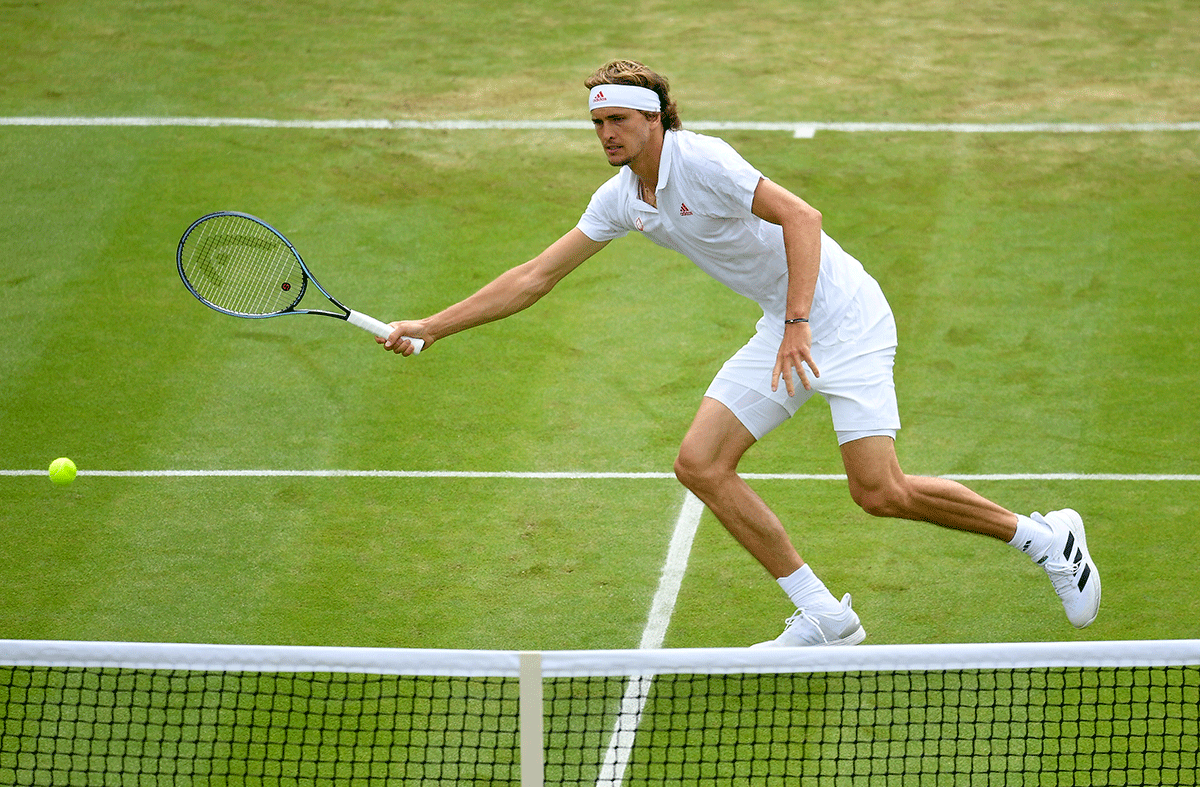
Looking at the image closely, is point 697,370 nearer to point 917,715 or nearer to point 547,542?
point 547,542

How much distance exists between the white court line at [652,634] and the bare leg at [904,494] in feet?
3.32

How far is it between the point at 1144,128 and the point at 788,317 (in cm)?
691

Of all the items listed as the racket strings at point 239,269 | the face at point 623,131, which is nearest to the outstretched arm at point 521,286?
the face at point 623,131

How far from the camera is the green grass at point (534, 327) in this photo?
6074 mm

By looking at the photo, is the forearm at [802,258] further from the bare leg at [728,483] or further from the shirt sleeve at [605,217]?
the shirt sleeve at [605,217]

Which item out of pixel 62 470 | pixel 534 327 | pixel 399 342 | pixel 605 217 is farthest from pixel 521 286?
pixel 534 327

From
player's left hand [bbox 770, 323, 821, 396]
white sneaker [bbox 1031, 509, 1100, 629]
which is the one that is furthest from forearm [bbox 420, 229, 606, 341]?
white sneaker [bbox 1031, 509, 1100, 629]

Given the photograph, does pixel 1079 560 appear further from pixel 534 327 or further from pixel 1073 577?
pixel 534 327

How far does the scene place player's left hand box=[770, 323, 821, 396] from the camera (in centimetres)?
493

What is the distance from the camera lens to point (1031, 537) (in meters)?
5.46

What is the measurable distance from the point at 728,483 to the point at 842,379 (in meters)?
0.55

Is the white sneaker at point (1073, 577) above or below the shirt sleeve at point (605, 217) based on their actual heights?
below

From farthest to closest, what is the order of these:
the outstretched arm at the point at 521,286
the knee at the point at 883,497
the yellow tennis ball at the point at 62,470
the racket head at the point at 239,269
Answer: the yellow tennis ball at the point at 62,470 → the racket head at the point at 239,269 → the outstretched arm at the point at 521,286 → the knee at the point at 883,497

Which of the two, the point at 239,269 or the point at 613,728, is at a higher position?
the point at 239,269
